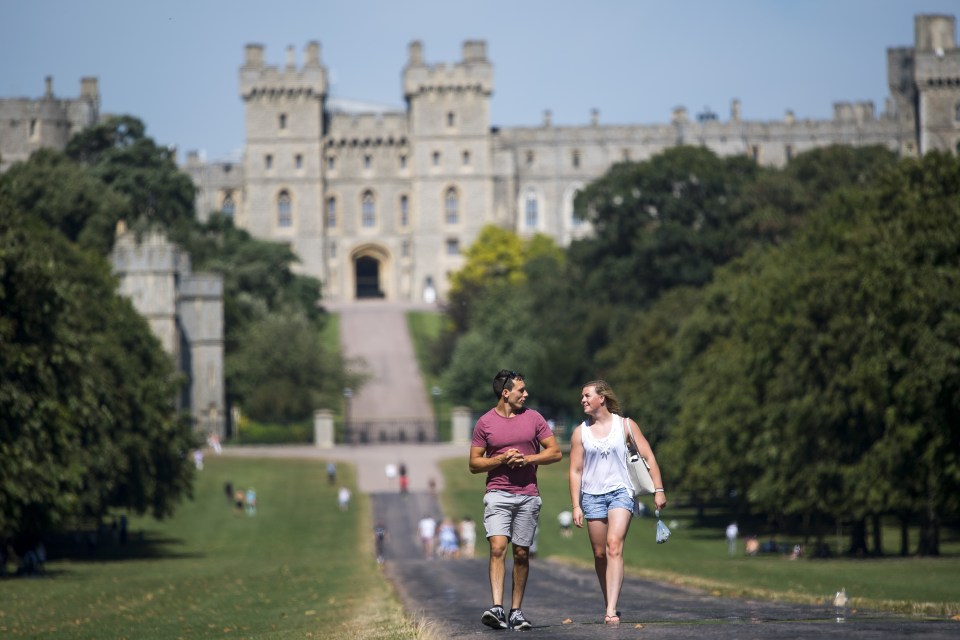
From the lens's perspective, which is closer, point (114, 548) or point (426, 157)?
point (114, 548)

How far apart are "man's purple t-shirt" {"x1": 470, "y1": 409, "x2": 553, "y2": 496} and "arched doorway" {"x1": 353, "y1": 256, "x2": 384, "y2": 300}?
4251 inches

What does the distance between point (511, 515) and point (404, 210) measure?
10877cm

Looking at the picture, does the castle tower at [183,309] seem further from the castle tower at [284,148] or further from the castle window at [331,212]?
the castle window at [331,212]

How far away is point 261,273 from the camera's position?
90438mm

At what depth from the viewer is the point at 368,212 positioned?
12188cm

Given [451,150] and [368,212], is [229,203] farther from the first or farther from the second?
[451,150]

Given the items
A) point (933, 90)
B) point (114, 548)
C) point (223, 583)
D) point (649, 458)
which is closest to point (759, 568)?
point (223, 583)

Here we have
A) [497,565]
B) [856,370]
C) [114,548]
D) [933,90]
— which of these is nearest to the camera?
[497,565]

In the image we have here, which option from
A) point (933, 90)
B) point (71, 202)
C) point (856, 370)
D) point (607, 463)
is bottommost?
point (607, 463)

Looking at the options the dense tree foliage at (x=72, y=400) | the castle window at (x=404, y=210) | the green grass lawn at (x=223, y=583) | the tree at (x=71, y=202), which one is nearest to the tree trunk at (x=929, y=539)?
the green grass lawn at (x=223, y=583)

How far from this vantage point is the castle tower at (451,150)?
11950 cm

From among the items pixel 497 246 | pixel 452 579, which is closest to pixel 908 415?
pixel 452 579

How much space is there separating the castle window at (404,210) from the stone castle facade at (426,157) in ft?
0.33

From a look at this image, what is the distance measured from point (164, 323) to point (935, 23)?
242ft
